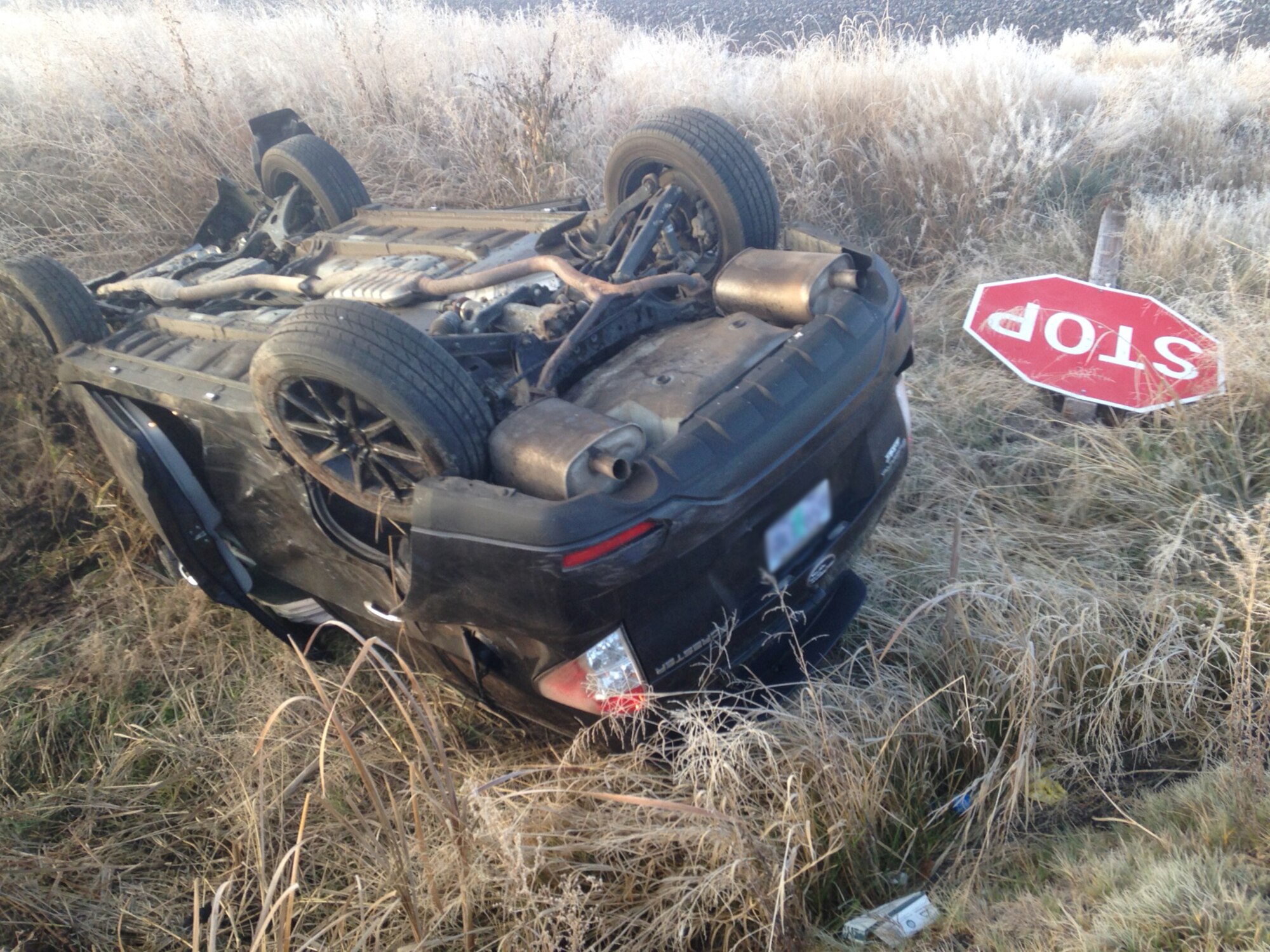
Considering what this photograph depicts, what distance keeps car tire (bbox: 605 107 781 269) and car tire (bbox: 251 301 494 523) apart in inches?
55.1

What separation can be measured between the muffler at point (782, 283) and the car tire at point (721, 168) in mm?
388

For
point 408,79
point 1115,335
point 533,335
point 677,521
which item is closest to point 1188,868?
point 677,521

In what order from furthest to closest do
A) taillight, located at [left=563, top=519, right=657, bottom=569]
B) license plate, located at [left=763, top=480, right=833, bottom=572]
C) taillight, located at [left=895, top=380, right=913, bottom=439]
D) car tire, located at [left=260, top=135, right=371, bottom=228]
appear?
car tire, located at [left=260, top=135, right=371, bottom=228], taillight, located at [left=895, top=380, right=913, bottom=439], license plate, located at [left=763, top=480, right=833, bottom=572], taillight, located at [left=563, top=519, right=657, bottom=569]

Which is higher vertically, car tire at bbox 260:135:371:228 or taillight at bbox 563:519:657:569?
car tire at bbox 260:135:371:228

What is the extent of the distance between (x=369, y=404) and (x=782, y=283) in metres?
1.29

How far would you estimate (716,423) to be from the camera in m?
2.17

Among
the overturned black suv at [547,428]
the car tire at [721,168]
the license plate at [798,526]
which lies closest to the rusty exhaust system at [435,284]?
the overturned black suv at [547,428]

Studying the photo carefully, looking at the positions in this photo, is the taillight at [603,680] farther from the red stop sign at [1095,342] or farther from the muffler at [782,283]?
the red stop sign at [1095,342]

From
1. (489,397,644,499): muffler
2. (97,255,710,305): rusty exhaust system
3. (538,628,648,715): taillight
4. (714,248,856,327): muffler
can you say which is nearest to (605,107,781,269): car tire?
(97,255,710,305): rusty exhaust system

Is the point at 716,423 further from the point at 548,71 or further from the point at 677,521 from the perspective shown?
the point at 548,71

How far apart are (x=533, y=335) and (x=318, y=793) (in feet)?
4.94

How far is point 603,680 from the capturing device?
6.92ft

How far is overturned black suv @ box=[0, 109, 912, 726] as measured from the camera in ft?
6.66

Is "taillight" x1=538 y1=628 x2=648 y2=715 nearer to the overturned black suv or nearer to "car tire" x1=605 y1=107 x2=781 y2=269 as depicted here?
the overturned black suv
